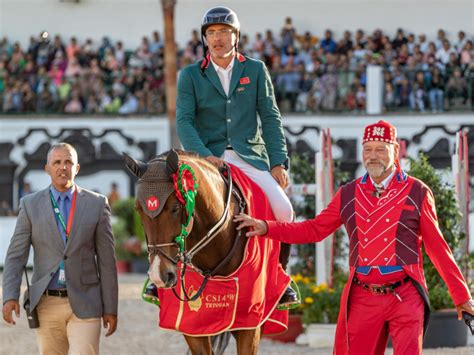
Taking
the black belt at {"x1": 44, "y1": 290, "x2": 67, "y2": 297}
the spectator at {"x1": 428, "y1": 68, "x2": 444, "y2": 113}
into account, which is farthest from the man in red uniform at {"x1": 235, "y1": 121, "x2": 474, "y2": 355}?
the spectator at {"x1": 428, "y1": 68, "x2": 444, "y2": 113}

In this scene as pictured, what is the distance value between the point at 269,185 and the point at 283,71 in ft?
60.2

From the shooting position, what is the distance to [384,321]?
582 centimetres

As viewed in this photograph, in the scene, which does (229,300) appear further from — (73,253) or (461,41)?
(461,41)

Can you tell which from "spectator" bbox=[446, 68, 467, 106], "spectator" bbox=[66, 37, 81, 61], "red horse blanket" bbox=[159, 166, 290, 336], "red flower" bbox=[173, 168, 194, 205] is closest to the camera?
"red flower" bbox=[173, 168, 194, 205]

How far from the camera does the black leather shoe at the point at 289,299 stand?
22.1ft

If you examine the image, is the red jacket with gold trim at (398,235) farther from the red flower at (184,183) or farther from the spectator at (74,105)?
the spectator at (74,105)

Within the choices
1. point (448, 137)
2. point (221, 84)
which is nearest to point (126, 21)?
point (448, 137)

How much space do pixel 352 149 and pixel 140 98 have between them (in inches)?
201

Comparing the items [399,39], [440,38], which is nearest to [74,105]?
[399,39]

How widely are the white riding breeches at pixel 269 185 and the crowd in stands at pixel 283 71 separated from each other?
17561 mm

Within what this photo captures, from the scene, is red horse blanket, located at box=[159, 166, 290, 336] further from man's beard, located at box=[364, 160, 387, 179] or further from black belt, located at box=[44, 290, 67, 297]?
man's beard, located at box=[364, 160, 387, 179]

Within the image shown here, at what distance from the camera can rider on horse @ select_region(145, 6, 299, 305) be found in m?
6.70

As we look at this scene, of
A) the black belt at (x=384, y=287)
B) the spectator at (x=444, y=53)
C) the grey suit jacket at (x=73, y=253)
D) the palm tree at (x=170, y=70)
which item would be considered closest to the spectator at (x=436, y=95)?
the spectator at (x=444, y=53)

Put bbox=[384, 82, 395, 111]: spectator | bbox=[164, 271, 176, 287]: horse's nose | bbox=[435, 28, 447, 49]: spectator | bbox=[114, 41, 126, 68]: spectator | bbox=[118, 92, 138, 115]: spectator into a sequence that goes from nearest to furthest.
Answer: bbox=[164, 271, 176, 287]: horse's nose < bbox=[384, 82, 395, 111]: spectator < bbox=[435, 28, 447, 49]: spectator < bbox=[118, 92, 138, 115]: spectator < bbox=[114, 41, 126, 68]: spectator
